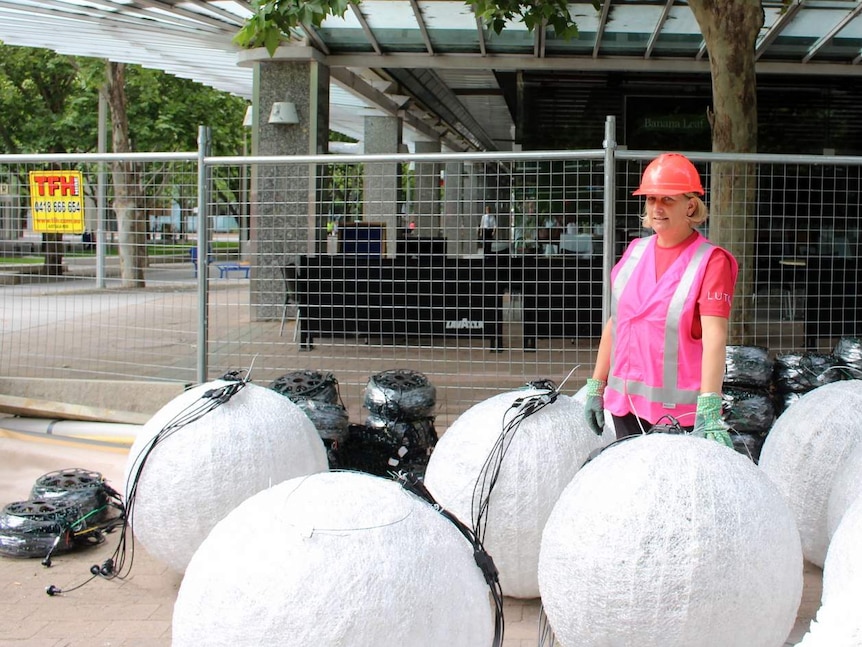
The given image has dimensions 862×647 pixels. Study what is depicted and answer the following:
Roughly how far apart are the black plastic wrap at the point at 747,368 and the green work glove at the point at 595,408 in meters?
2.16

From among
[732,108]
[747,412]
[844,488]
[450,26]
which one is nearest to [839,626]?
[844,488]

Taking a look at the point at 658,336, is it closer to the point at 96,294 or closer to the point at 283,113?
the point at 96,294

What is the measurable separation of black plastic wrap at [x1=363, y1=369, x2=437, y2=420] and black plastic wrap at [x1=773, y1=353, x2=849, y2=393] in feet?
7.96

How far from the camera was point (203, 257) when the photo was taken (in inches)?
300

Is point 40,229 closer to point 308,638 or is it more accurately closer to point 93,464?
point 93,464

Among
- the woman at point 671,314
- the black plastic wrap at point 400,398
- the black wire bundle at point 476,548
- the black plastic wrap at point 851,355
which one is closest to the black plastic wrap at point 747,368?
the black plastic wrap at point 851,355

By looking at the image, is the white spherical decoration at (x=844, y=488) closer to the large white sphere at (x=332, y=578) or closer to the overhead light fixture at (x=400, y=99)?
the large white sphere at (x=332, y=578)

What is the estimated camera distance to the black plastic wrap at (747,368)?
22.0ft

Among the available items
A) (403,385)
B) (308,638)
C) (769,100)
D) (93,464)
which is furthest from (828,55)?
(308,638)

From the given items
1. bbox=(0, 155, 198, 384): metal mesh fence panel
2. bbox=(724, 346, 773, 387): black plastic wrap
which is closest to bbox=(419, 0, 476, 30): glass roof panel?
bbox=(0, 155, 198, 384): metal mesh fence panel

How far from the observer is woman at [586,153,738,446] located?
14.0 ft

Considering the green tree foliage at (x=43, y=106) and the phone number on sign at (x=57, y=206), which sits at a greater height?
the green tree foliage at (x=43, y=106)

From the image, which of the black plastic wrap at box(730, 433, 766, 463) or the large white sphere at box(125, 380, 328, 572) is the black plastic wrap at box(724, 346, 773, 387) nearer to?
the black plastic wrap at box(730, 433, 766, 463)

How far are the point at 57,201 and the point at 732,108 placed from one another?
555 cm
